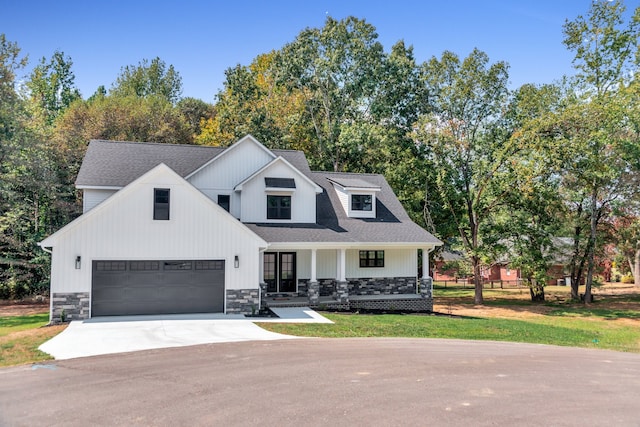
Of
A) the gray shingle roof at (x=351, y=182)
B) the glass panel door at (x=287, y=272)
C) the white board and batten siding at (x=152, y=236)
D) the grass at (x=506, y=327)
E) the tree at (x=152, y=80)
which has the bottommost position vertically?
the grass at (x=506, y=327)

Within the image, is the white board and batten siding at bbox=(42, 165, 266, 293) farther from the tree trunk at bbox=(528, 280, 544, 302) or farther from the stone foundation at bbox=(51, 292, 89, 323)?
the tree trunk at bbox=(528, 280, 544, 302)

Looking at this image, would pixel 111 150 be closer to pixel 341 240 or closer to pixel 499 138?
pixel 341 240

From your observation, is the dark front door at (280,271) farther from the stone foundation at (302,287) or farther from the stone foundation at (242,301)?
the stone foundation at (242,301)

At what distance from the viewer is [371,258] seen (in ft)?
77.7

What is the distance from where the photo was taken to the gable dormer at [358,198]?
24406 millimetres

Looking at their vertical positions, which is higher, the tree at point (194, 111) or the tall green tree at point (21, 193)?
the tree at point (194, 111)

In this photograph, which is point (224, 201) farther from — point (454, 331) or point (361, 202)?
point (454, 331)

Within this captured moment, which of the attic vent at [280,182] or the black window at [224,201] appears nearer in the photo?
the attic vent at [280,182]

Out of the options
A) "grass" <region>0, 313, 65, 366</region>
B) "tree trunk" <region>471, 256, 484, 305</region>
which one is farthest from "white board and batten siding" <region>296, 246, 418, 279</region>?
"grass" <region>0, 313, 65, 366</region>

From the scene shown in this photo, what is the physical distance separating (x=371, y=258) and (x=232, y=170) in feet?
26.4

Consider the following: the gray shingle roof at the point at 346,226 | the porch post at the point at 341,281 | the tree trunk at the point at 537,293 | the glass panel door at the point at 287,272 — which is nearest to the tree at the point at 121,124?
the gray shingle roof at the point at 346,226

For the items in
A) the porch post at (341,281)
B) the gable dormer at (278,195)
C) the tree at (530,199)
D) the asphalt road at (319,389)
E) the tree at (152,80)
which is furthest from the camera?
the tree at (152,80)

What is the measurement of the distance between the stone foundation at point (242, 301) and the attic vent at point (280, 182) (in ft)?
18.4

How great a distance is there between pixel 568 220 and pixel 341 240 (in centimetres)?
1991
